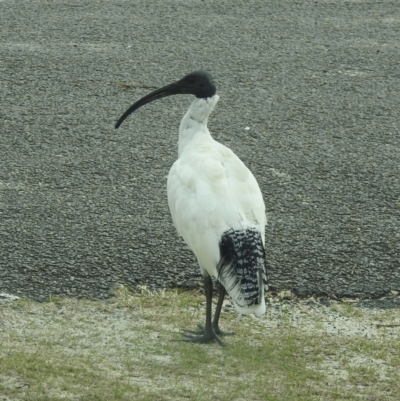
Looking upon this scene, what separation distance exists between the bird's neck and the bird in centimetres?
28

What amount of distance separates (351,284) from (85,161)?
7.39ft

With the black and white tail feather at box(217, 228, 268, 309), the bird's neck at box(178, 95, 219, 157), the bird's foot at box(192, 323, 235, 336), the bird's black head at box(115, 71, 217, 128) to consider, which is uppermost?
the bird's black head at box(115, 71, 217, 128)

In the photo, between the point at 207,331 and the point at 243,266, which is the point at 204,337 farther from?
the point at 243,266

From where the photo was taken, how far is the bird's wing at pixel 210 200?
15.9ft

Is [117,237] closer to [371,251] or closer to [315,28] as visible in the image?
[371,251]

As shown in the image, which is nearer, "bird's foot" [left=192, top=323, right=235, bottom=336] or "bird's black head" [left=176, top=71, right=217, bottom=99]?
"bird's foot" [left=192, top=323, right=235, bottom=336]

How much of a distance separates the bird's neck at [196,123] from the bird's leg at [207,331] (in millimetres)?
1051

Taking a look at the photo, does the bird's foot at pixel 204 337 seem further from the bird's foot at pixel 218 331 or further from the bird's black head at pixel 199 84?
the bird's black head at pixel 199 84

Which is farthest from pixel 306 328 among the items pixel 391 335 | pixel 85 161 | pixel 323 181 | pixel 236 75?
pixel 236 75

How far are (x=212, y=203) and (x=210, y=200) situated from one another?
0.03 metres

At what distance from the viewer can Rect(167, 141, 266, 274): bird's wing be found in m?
4.84

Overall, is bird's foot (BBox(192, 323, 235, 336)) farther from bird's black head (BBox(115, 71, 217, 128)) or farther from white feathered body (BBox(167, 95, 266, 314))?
bird's black head (BBox(115, 71, 217, 128))

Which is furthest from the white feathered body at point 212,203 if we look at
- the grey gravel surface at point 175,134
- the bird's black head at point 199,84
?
the grey gravel surface at point 175,134

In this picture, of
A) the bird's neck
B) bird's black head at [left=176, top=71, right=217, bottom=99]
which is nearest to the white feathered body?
the bird's neck
